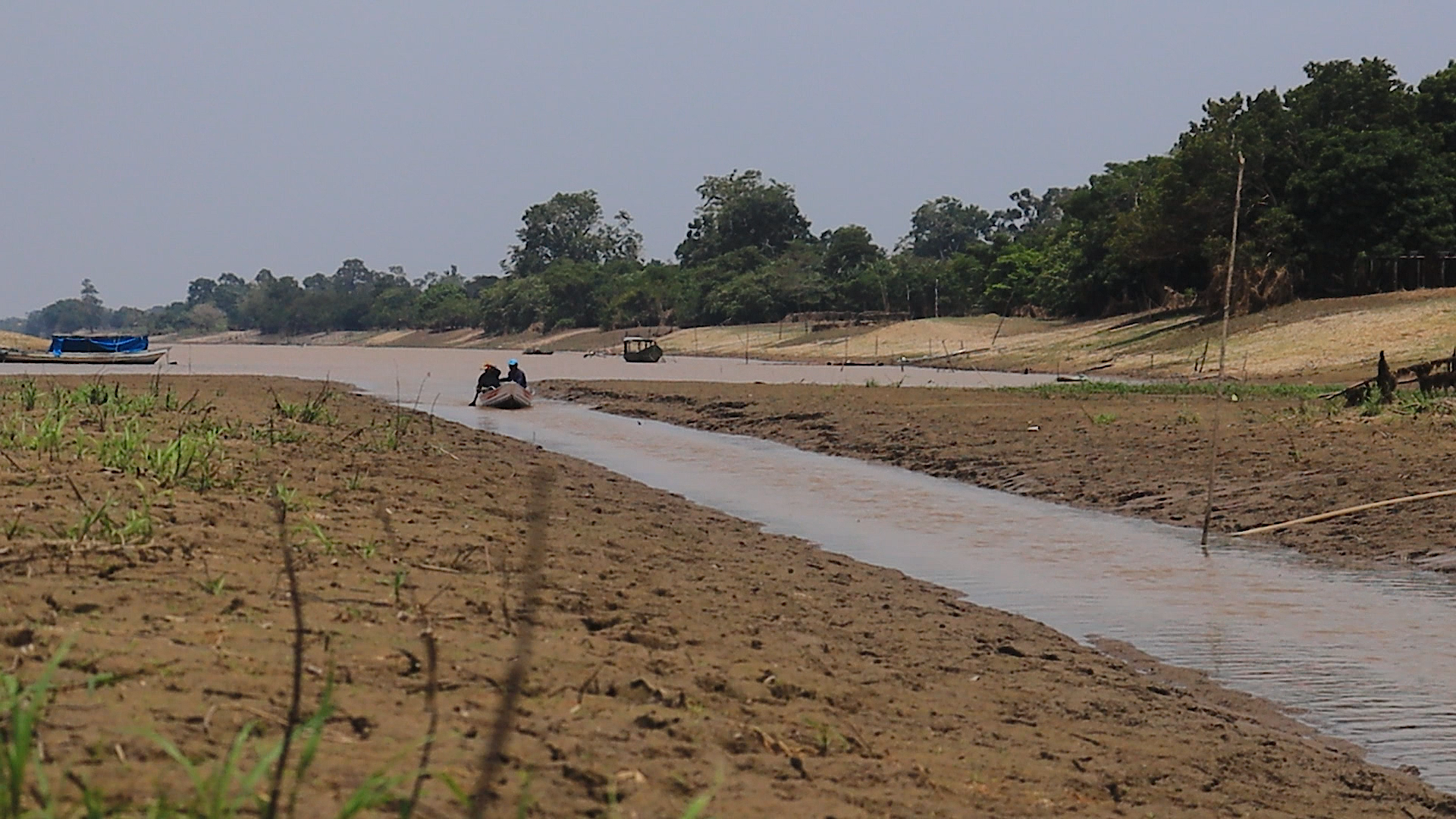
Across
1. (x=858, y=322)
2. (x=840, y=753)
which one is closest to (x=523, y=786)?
(x=840, y=753)

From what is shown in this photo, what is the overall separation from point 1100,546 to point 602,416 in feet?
74.2

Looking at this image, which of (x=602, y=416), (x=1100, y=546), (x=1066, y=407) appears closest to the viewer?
(x=1100, y=546)

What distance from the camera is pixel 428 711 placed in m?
5.42

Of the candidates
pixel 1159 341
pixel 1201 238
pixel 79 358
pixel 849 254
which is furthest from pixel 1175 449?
pixel 849 254

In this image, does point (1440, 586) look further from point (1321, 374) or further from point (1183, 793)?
point (1321, 374)

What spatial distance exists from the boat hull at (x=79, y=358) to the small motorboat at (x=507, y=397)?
31.7 meters

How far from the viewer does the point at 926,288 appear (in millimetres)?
109188

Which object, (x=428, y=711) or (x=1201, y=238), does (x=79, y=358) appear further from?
(x=428, y=711)

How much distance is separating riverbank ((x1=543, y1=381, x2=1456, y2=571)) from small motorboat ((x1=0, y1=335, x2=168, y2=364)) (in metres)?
39.5

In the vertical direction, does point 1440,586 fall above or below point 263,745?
below

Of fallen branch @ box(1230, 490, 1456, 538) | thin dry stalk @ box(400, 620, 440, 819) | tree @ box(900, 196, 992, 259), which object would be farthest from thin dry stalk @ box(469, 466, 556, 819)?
tree @ box(900, 196, 992, 259)

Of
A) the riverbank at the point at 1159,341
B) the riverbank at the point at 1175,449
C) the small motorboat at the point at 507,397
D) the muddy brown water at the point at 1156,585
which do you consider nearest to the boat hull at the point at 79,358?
the riverbank at the point at 1159,341

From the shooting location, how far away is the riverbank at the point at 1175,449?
15461 mm

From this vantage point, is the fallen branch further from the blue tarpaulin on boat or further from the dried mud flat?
the blue tarpaulin on boat
